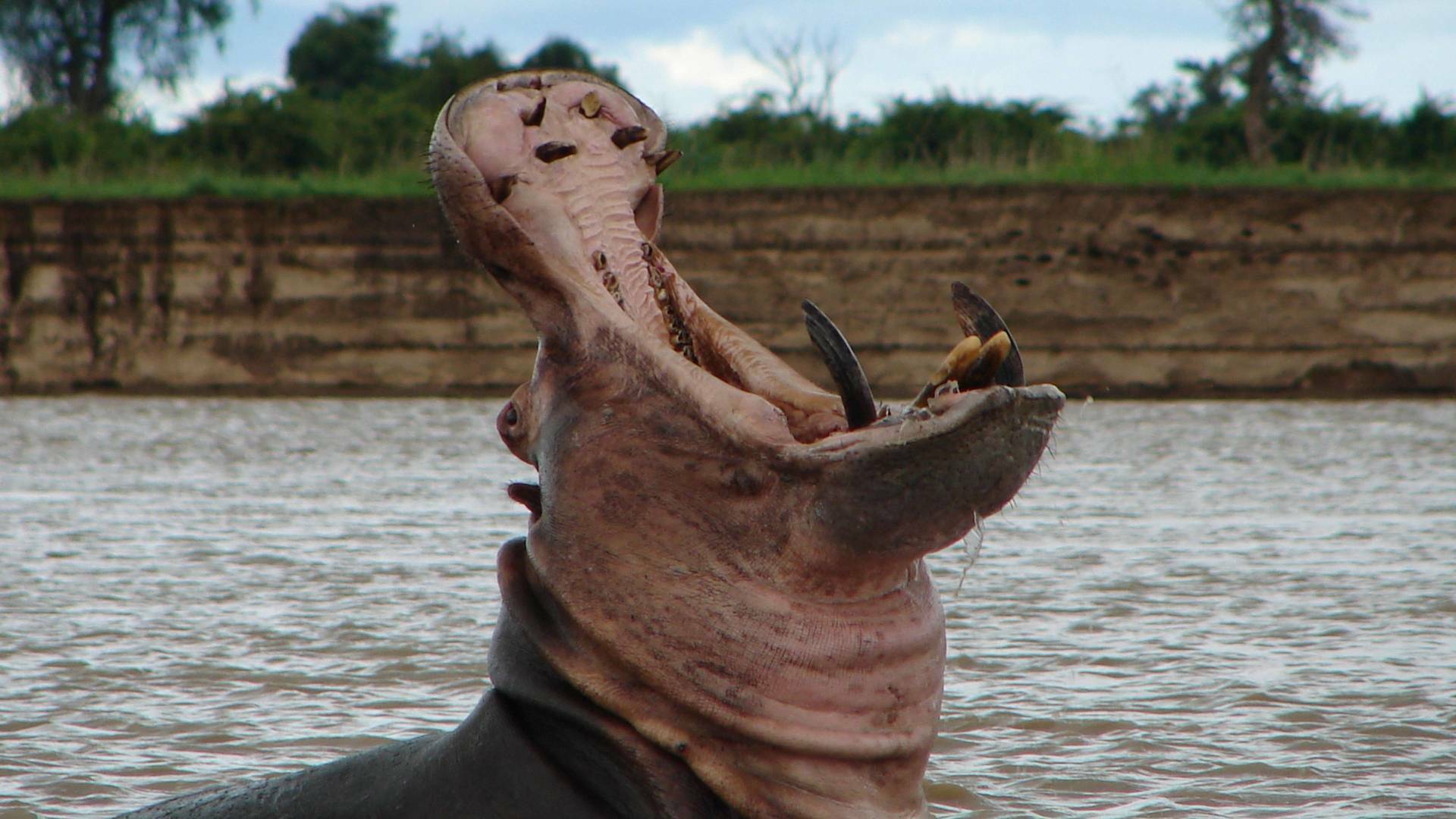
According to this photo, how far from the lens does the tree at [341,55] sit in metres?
40.0

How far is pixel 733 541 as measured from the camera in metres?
→ 1.26

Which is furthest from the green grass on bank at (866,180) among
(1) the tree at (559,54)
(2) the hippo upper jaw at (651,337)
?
(1) the tree at (559,54)

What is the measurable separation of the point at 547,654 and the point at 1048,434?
41 cm

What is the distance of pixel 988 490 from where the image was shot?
123cm

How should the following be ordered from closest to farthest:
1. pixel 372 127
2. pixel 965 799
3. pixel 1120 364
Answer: pixel 965 799, pixel 1120 364, pixel 372 127

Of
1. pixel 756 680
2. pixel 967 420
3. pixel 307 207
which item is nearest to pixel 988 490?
pixel 967 420

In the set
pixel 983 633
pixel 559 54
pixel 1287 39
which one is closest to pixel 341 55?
pixel 559 54

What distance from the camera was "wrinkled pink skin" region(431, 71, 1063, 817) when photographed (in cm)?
123

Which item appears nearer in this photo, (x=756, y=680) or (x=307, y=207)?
(x=756, y=680)

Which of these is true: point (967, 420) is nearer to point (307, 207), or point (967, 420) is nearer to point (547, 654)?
point (547, 654)

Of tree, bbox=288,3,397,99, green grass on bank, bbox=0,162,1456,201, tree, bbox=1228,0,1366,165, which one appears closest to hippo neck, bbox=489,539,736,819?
green grass on bank, bbox=0,162,1456,201

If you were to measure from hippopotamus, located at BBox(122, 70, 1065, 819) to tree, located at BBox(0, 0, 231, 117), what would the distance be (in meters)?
32.9

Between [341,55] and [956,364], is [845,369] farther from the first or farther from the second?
[341,55]

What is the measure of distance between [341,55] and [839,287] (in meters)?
28.5
